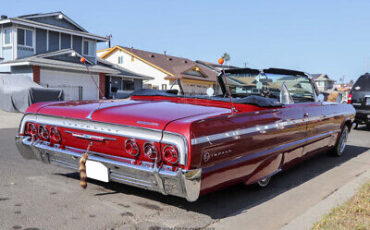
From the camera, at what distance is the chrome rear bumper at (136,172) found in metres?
2.86

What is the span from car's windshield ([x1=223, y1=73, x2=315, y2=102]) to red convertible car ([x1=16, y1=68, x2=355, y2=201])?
784 millimetres

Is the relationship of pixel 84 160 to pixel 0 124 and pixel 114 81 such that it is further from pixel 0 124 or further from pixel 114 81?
pixel 114 81

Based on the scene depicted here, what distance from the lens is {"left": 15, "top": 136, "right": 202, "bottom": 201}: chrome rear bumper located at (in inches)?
113

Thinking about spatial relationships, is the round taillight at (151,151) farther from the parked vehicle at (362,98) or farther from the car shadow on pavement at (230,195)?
the parked vehicle at (362,98)

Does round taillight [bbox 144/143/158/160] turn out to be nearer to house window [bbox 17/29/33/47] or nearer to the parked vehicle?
the parked vehicle

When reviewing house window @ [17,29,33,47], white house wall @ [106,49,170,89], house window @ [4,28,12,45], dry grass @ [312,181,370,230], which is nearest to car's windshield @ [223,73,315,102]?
dry grass @ [312,181,370,230]

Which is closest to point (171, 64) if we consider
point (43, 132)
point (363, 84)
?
point (363, 84)

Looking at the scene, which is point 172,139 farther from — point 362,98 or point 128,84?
point 128,84

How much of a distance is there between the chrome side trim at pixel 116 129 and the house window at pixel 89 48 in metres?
23.0

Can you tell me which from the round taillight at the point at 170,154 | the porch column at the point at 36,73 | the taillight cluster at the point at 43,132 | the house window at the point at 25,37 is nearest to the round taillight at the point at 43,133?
the taillight cluster at the point at 43,132

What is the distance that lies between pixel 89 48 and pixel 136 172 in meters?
24.6

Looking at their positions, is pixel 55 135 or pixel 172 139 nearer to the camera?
pixel 172 139

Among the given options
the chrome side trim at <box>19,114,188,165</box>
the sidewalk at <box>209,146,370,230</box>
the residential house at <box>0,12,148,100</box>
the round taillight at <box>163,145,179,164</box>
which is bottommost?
the sidewalk at <box>209,146,370,230</box>

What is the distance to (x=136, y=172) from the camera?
3062mm
